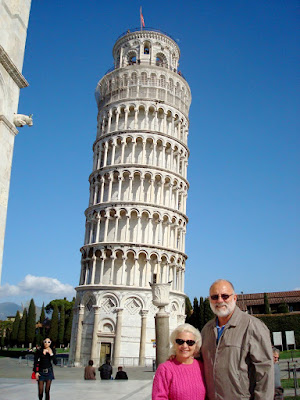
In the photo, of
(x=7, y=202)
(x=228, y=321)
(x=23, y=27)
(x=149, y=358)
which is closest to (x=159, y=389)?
(x=228, y=321)

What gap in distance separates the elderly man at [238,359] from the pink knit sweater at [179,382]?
0.32 ft

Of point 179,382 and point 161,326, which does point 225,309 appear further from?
point 161,326

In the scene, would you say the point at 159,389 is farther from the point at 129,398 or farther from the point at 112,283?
the point at 112,283

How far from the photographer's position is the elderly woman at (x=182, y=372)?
375 centimetres

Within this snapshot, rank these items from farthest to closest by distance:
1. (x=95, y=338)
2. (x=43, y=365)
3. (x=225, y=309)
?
(x=95, y=338) < (x=43, y=365) < (x=225, y=309)

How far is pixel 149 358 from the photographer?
33.5 metres

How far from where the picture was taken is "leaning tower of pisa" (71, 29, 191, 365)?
3456cm

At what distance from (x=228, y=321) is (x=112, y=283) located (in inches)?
1283

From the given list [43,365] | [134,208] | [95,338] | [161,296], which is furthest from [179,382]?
[134,208]

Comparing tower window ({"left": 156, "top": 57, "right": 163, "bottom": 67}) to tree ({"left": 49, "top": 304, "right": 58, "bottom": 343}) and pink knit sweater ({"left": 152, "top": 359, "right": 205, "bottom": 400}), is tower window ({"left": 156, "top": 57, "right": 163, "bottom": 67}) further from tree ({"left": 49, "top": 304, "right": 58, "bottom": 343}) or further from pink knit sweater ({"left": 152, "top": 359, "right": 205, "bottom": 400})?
pink knit sweater ({"left": 152, "top": 359, "right": 205, "bottom": 400})

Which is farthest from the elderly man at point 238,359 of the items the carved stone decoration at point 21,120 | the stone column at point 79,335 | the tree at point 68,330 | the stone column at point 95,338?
the tree at point 68,330

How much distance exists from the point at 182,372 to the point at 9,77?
33.6ft

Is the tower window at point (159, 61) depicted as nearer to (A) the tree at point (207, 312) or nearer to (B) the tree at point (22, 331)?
(A) the tree at point (207, 312)

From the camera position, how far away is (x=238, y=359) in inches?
146
